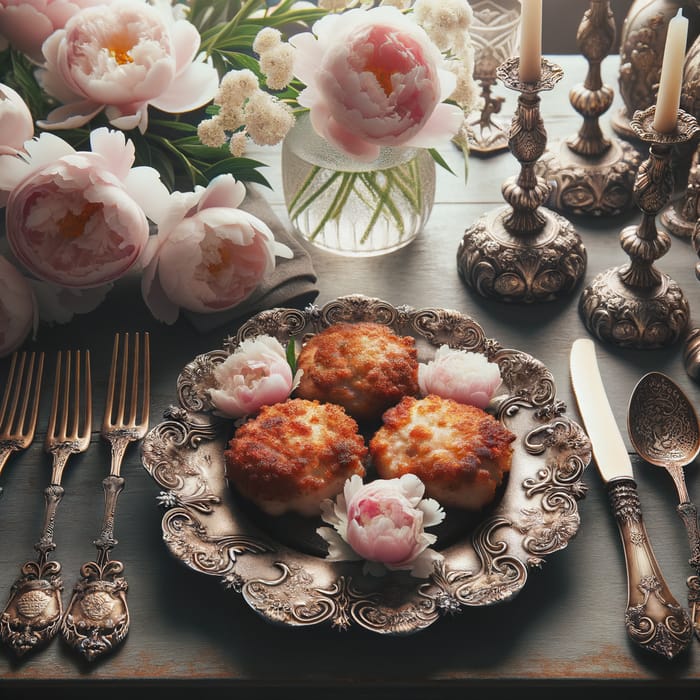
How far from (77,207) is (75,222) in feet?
0.08

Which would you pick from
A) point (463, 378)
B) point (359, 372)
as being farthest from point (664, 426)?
point (359, 372)

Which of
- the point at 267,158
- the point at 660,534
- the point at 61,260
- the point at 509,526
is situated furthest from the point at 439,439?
the point at 267,158

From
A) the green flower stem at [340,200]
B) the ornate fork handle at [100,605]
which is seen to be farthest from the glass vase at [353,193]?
the ornate fork handle at [100,605]

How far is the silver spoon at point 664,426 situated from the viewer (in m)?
0.94

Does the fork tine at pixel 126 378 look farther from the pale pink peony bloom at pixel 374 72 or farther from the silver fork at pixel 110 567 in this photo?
the pale pink peony bloom at pixel 374 72

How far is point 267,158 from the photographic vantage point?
4.58 ft

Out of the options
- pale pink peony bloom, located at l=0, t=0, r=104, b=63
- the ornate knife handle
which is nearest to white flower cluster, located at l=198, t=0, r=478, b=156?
pale pink peony bloom, located at l=0, t=0, r=104, b=63

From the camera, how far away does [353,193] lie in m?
1.12

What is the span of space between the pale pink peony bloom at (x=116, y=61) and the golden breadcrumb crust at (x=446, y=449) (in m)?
0.47

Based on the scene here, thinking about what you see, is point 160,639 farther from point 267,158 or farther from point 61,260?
point 267,158

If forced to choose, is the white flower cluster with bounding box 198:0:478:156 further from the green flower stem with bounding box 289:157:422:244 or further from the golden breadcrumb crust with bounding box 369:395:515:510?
the golden breadcrumb crust with bounding box 369:395:515:510

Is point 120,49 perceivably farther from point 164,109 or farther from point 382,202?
point 382,202

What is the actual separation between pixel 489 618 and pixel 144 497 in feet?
1.22

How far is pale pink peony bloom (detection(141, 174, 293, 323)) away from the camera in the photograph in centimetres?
103
